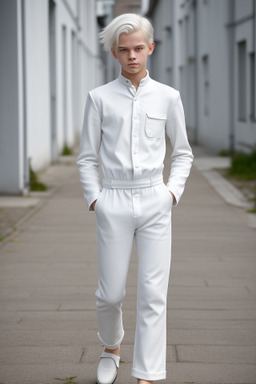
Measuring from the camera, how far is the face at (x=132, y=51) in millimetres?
3439

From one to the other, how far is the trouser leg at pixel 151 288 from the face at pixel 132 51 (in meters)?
0.55

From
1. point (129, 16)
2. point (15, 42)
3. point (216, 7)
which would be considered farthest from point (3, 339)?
point (216, 7)

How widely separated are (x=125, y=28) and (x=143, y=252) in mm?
1000

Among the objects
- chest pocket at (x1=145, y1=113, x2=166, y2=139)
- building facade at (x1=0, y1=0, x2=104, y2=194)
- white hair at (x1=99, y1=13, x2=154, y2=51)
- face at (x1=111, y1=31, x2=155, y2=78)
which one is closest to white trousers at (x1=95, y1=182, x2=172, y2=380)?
chest pocket at (x1=145, y1=113, x2=166, y2=139)

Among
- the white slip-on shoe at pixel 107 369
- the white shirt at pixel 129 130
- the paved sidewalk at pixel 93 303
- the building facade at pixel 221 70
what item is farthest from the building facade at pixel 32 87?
the white shirt at pixel 129 130

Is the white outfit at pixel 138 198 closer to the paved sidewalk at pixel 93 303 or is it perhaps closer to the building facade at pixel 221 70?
the paved sidewalk at pixel 93 303

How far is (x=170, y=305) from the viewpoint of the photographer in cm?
534

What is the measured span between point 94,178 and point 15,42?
311 inches

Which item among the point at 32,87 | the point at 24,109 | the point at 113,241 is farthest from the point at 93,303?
the point at 32,87

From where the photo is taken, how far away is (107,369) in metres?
3.78

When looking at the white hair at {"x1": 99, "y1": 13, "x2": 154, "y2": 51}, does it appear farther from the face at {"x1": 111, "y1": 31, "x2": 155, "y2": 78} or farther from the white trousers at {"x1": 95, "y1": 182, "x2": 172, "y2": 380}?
the white trousers at {"x1": 95, "y1": 182, "x2": 172, "y2": 380}

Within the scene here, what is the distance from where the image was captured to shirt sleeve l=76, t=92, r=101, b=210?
3.55 metres

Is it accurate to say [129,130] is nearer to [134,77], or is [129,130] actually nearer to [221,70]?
[134,77]

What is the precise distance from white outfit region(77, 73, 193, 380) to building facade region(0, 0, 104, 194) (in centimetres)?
783
